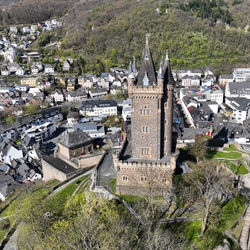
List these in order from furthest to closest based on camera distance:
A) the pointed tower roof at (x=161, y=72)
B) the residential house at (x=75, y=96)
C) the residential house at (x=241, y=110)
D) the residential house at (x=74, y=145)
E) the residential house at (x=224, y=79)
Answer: the residential house at (x=224, y=79), the residential house at (x=75, y=96), the residential house at (x=241, y=110), the residential house at (x=74, y=145), the pointed tower roof at (x=161, y=72)

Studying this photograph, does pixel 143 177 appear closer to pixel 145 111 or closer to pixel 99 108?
pixel 145 111

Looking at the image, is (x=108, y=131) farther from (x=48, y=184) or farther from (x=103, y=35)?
(x=103, y=35)

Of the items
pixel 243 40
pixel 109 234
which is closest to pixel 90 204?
pixel 109 234

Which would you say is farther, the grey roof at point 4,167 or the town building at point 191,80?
the town building at point 191,80

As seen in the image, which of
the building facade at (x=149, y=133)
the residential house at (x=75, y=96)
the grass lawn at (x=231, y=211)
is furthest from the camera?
the residential house at (x=75, y=96)

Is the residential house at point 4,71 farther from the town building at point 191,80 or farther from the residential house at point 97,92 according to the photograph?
the town building at point 191,80

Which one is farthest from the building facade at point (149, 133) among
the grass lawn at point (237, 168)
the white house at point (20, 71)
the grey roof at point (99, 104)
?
the white house at point (20, 71)

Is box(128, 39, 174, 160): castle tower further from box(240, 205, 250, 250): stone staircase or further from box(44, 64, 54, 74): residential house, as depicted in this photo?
box(44, 64, 54, 74): residential house
